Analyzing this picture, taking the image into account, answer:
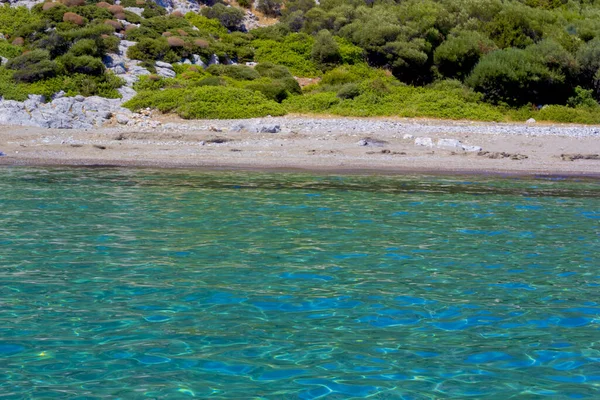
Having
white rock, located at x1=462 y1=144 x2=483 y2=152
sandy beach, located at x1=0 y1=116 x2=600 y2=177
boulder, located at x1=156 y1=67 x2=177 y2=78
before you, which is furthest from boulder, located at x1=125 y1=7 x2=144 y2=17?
white rock, located at x1=462 y1=144 x2=483 y2=152

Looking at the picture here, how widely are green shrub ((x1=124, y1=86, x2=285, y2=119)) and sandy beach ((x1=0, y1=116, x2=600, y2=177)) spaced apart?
1.43m

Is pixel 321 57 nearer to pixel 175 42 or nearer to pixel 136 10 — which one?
pixel 175 42

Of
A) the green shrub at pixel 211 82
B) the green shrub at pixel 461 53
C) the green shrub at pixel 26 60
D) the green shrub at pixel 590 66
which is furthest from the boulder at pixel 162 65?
the green shrub at pixel 590 66

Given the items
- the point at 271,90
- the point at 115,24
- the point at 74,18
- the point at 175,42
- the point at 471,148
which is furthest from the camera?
the point at 115,24

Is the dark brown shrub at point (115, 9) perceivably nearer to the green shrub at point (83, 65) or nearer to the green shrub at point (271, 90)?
the green shrub at point (83, 65)

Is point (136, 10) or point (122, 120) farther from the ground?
point (136, 10)

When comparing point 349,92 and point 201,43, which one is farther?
point 201,43

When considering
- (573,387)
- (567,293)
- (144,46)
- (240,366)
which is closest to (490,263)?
(567,293)

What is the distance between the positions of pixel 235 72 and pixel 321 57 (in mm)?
7329

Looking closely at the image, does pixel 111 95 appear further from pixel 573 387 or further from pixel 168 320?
pixel 573 387

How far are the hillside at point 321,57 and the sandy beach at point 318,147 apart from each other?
11.7ft

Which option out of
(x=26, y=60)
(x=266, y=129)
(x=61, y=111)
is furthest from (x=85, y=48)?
(x=266, y=129)

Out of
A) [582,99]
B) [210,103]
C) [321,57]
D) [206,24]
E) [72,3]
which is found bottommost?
[210,103]

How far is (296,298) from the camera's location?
6836mm
